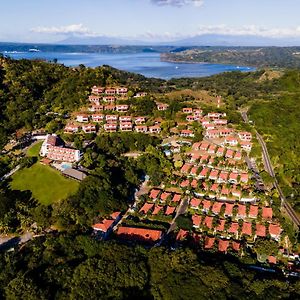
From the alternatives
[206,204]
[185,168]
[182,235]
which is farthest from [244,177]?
[182,235]

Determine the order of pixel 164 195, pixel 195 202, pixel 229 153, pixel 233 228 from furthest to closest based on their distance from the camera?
pixel 229 153, pixel 164 195, pixel 195 202, pixel 233 228

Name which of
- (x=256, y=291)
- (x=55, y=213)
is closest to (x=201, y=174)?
(x=55, y=213)

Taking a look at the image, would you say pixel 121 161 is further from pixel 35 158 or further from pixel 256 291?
pixel 256 291

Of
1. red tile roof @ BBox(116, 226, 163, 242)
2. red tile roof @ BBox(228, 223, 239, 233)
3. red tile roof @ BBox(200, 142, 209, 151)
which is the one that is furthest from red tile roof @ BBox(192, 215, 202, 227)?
red tile roof @ BBox(200, 142, 209, 151)

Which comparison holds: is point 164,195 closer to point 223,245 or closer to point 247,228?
point 247,228

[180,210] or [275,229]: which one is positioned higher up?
[275,229]

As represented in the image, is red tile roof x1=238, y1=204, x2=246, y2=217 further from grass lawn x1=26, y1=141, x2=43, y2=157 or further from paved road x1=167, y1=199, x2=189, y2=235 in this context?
grass lawn x1=26, y1=141, x2=43, y2=157

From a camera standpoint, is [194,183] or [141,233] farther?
[194,183]
